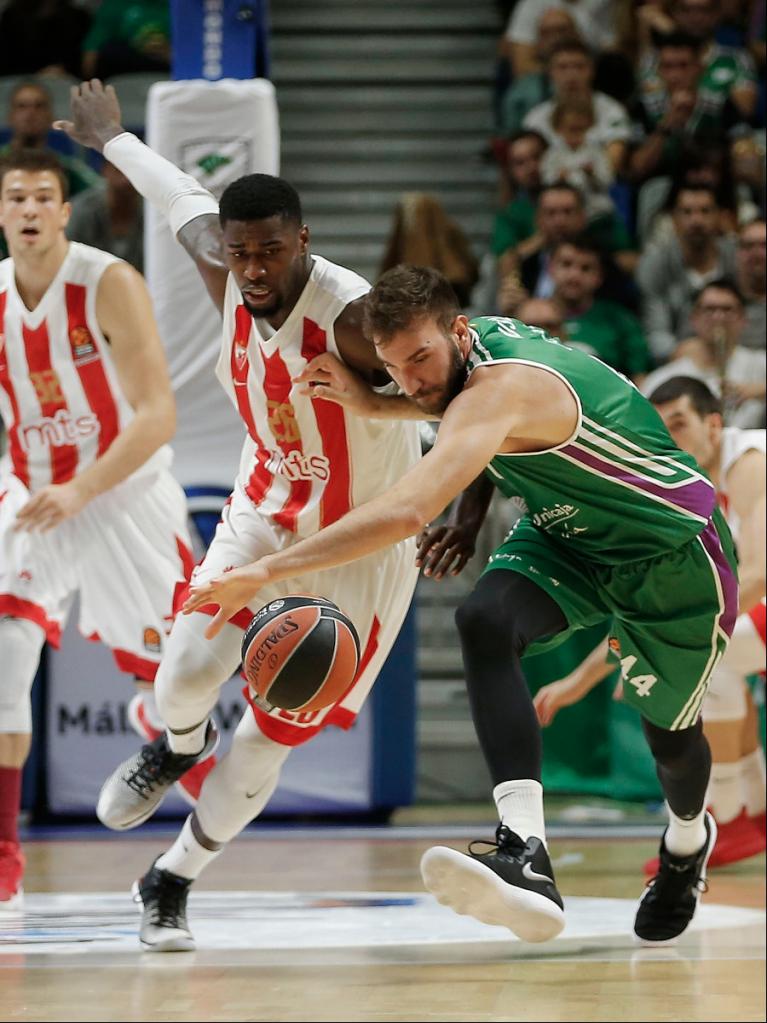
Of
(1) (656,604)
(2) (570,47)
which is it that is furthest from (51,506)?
(2) (570,47)

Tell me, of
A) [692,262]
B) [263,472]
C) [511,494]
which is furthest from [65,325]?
[692,262]

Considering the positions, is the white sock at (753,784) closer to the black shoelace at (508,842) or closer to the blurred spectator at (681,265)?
the black shoelace at (508,842)

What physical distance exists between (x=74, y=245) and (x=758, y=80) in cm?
642

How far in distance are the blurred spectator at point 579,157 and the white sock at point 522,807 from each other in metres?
6.17

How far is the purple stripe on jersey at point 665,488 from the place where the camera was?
4.06 m

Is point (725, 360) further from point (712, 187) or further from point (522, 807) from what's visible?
point (522, 807)

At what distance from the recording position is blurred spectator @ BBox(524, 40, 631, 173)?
10.1 m

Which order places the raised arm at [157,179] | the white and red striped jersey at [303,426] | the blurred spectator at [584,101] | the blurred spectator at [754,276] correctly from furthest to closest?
the blurred spectator at [584,101]
the blurred spectator at [754,276]
the raised arm at [157,179]
the white and red striped jersey at [303,426]

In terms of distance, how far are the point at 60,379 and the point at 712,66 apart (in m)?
6.12

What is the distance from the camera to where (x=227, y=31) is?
7.04 m

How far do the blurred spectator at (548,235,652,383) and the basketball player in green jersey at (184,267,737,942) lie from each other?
4.06 metres

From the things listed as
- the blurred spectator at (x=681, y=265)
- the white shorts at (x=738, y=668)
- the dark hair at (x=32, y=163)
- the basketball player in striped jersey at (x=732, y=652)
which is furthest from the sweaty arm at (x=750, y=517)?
the blurred spectator at (x=681, y=265)

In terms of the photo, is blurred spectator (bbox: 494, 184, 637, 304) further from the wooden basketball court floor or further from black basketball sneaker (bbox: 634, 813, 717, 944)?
black basketball sneaker (bbox: 634, 813, 717, 944)

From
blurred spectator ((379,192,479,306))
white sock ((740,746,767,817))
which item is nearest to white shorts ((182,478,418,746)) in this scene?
white sock ((740,746,767,817))
